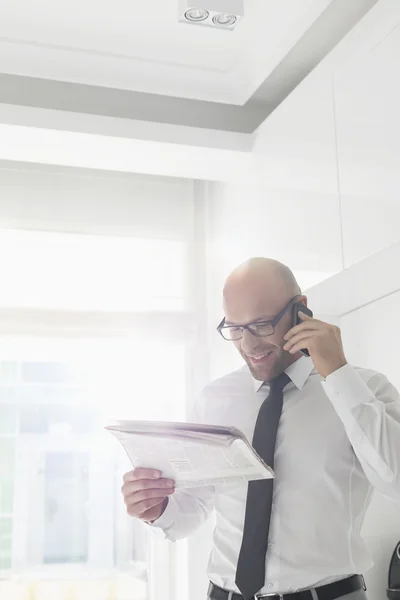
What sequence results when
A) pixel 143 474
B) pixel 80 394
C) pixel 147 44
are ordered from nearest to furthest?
pixel 143 474 → pixel 147 44 → pixel 80 394

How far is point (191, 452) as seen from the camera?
4.78 ft

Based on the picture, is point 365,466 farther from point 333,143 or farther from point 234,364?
point 234,364

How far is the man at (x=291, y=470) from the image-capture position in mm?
1465

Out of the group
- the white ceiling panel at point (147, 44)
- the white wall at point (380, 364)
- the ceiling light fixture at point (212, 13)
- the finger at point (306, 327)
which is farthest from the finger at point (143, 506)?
the white ceiling panel at point (147, 44)

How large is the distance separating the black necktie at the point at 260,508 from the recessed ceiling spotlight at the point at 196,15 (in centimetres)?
117

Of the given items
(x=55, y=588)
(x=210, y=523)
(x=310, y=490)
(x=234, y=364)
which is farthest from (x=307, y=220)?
(x=55, y=588)

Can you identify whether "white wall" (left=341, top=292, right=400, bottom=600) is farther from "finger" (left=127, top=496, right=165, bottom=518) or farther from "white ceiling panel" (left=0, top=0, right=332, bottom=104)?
"white ceiling panel" (left=0, top=0, right=332, bottom=104)

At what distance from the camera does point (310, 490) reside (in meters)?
1.59

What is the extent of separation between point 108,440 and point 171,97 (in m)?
1.50

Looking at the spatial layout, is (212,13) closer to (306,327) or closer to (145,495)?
(306,327)

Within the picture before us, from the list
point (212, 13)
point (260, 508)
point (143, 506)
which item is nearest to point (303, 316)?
point (260, 508)

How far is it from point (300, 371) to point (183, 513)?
427mm

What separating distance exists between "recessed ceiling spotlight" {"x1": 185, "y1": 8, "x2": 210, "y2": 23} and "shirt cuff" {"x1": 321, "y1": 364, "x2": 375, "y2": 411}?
128cm

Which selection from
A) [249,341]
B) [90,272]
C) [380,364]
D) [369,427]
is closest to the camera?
[369,427]
